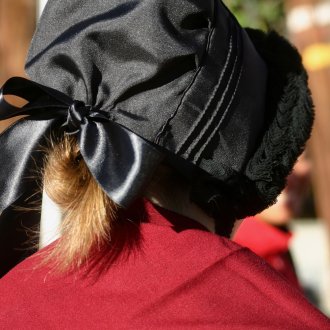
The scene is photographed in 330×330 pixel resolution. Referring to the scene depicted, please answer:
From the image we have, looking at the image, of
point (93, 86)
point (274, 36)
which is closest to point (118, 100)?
point (93, 86)

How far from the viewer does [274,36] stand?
1.39m

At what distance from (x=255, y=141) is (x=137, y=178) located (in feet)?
0.93

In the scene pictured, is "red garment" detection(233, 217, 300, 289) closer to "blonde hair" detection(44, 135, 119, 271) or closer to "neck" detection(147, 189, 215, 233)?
"neck" detection(147, 189, 215, 233)

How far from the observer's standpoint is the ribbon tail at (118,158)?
3.14 feet

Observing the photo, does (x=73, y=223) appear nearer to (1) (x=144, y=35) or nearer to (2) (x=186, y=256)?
(2) (x=186, y=256)

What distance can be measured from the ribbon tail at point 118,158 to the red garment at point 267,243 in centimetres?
139

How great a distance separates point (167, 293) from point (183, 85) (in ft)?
1.04

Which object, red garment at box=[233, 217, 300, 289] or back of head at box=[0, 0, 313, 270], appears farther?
red garment at box=[233, 217, 300, 289]

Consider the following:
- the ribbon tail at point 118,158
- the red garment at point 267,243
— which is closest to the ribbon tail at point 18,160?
the ribbon tail at point 118,158

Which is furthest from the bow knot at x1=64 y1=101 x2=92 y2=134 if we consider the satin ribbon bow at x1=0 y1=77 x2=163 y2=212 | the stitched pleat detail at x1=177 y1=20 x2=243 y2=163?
the stitched pleat detail at x1=177 y1=20 x2=243 y2=163

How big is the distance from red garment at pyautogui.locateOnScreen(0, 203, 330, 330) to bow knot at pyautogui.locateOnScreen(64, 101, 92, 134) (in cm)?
19

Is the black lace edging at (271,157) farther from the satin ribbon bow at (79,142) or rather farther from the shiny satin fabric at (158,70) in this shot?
the satin ribbon bow at (79,142)

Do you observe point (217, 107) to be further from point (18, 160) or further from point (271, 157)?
point (18, 160)

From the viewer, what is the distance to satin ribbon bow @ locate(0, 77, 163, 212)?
0.97 m
